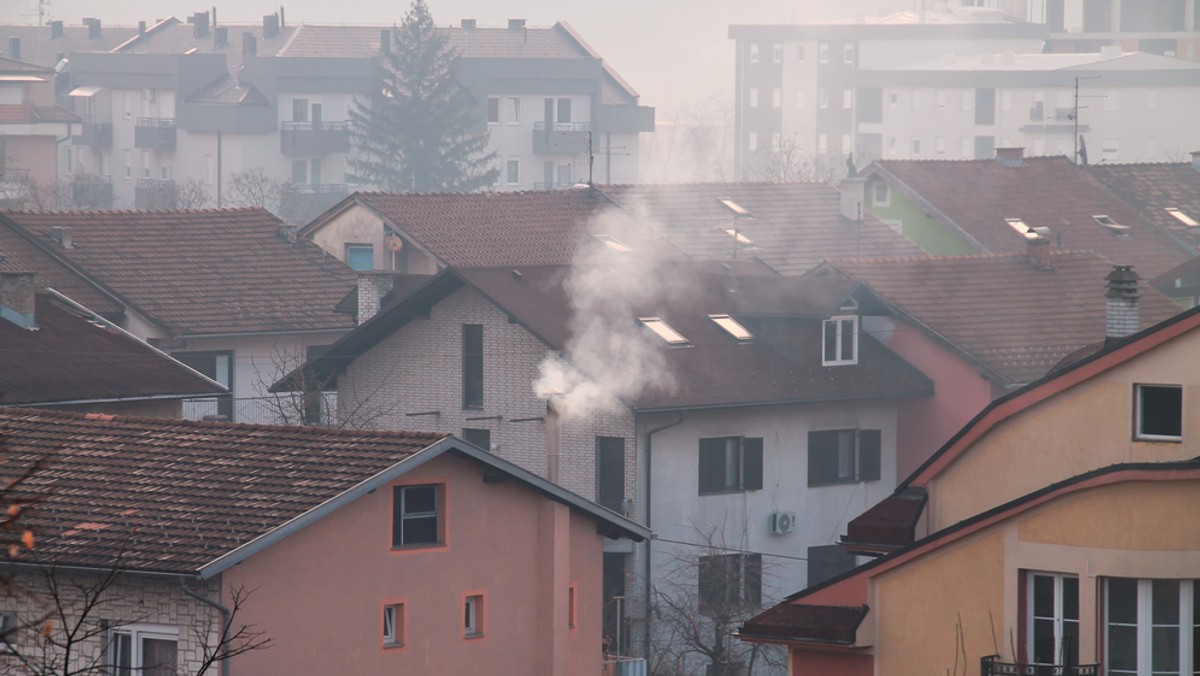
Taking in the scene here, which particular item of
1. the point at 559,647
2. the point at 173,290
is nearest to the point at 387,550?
the point at 559,647

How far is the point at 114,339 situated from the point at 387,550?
11.4 metres

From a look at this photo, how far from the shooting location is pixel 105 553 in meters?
19.7

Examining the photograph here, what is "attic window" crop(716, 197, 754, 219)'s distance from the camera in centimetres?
5206

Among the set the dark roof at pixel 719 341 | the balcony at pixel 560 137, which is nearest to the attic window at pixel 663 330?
the dark roof at pixel 719 341

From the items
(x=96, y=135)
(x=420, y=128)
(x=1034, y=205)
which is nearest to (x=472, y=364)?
(x=1034, y=205)

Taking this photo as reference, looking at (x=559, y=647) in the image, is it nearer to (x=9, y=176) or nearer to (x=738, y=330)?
(x=738, y=330)

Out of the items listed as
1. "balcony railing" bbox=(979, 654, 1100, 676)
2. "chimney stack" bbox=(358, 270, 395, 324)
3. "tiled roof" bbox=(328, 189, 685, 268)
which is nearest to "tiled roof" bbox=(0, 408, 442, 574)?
"balcony railing" bbox=(979, 654, 1100, 676)

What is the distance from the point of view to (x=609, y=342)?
35438mm

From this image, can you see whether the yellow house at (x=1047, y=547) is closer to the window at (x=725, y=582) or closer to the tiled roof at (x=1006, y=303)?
the window at (x=725, y=582)

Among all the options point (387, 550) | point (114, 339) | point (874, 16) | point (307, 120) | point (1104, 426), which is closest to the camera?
point (1104, 426)

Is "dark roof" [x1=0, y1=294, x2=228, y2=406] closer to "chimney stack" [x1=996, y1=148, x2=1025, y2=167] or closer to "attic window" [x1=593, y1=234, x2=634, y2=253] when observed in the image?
"attic window" [x1=593, y1=234, x2=634, y2=253]

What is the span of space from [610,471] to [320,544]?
1377 centimetres

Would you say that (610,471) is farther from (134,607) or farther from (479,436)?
(134,607)

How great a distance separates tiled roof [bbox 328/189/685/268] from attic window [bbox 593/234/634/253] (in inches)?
8.1
